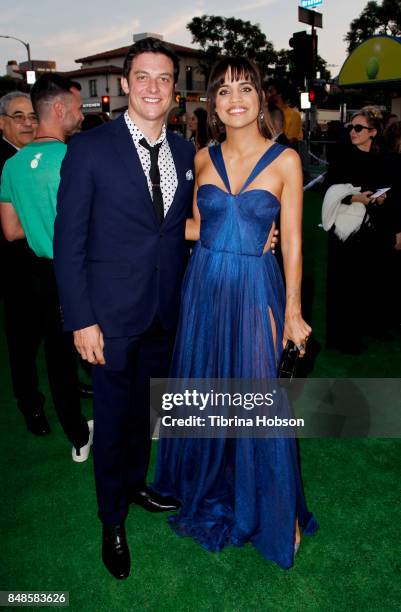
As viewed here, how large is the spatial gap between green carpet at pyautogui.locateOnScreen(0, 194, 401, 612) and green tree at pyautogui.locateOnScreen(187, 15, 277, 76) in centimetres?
5770

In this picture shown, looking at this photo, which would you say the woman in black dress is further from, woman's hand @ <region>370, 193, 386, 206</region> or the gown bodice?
the gown bodice

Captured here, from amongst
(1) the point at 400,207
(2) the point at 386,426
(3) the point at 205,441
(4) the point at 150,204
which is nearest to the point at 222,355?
(3) the point at 205,441

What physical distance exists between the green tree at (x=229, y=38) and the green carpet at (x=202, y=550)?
5770cm

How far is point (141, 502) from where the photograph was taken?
2.76 metres

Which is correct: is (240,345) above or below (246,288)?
below

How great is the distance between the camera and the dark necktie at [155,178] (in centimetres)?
218

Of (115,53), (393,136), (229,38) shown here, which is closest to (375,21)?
(229,38)

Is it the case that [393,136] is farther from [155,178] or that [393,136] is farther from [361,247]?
[155,178]

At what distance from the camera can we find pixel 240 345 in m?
2.40

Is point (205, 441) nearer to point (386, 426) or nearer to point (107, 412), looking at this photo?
point (107, 412)

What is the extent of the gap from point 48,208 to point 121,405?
3.73 ft

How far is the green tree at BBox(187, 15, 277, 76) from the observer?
54688mm

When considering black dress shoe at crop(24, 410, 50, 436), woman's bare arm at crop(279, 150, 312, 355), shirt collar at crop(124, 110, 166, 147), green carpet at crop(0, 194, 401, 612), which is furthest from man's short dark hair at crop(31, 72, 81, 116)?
green carpet at crop(0, 194, 401, 612)
